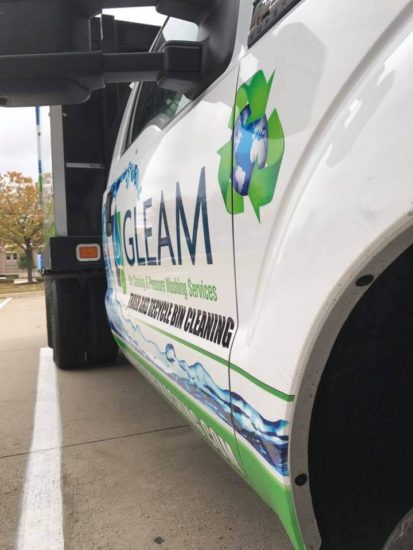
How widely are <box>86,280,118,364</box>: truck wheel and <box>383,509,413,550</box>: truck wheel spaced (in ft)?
13.2

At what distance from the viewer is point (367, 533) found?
1463mm

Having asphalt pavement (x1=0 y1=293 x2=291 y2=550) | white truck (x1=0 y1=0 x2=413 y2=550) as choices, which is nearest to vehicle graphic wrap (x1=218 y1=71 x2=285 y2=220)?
white truck (x1=0 y1=0 x2=413 y2=550)

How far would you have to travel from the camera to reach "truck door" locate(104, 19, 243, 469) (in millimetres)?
1646

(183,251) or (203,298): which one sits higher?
(183,251)

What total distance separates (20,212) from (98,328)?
27700 millimetres

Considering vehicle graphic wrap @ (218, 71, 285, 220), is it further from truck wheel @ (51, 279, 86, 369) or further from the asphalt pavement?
truck wheel @ (51, 279, 86, 369)

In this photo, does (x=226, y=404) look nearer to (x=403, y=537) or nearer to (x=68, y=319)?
(x=403, y=537)

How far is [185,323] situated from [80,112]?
3.30 metres

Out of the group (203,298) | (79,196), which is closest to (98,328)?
(79,196)

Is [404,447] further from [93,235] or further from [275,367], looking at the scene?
[93,235]

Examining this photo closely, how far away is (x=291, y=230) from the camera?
1.21m

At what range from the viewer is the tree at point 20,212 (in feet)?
99.4

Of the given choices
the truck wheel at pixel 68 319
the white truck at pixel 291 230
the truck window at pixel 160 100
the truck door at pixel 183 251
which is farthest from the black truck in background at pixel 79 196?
the white truck at pixel 291 230

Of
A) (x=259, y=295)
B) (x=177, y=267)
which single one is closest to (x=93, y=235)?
(x=177, y=267)
